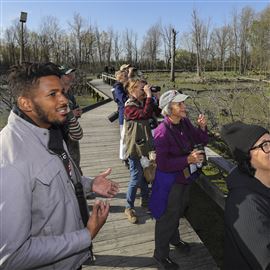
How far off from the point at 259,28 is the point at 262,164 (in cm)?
5007

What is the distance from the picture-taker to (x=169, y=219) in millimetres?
2824

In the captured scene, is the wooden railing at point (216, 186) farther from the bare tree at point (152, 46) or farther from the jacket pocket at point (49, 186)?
the bare tree at point (152, 46)

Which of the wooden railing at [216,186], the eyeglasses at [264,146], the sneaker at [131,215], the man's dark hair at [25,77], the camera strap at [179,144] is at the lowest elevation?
the sneaker at [131,215]

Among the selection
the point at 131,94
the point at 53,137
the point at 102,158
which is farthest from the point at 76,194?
the point at 102,158

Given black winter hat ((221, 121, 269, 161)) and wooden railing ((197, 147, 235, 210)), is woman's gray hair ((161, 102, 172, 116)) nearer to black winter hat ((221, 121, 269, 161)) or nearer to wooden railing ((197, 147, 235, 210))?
black winter hat ((221, 121, 269, 161))

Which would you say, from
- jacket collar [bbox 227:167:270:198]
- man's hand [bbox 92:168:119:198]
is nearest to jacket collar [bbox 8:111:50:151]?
man's hand [bbox 92:168:119:198]

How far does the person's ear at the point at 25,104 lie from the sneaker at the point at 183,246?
87.9 inches

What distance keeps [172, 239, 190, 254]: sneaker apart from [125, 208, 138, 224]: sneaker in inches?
26.6

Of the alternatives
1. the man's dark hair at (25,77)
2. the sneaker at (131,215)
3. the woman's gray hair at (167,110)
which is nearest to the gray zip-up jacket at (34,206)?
the man's dark hair at (25,77)

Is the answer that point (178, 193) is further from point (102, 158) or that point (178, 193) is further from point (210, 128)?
point (210, 128)

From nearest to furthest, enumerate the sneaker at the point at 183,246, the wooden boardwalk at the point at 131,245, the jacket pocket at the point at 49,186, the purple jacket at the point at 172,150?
the jacket pocket at the point at 49,186, the purple jacket at the point at 172,150, the wooden boardwalk at the point at 131,245, the sneaker at the point at 183,246

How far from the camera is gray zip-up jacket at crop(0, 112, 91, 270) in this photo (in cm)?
126

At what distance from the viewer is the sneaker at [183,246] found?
3.17 meters

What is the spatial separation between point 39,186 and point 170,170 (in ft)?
4.93
